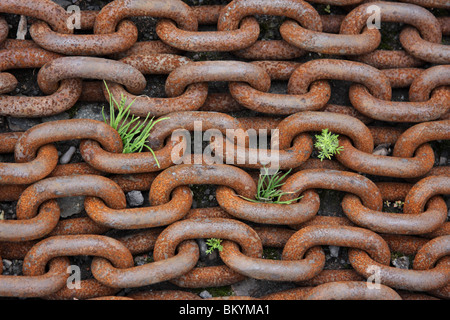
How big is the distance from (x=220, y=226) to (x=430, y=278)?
1.22m

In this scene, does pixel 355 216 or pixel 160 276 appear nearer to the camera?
pixel 160 276

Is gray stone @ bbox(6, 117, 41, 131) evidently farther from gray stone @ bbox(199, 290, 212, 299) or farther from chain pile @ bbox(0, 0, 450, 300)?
gray stone @ bbox(199, 290, 212, 299)

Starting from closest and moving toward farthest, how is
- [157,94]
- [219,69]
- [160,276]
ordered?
[160,276] → [219,69] → [157,94]

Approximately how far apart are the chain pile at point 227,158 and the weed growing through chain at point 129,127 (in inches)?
1.8

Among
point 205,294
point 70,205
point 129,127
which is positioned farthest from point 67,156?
point 205,294

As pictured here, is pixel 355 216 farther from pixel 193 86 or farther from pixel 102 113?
pixel 102 113

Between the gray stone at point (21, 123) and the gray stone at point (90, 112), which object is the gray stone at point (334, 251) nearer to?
the gray stone at point (90, 112)

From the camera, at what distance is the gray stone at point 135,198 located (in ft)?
8.54

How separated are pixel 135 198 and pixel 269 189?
0.79 m

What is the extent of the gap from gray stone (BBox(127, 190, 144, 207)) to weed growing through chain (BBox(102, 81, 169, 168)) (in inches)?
9.5

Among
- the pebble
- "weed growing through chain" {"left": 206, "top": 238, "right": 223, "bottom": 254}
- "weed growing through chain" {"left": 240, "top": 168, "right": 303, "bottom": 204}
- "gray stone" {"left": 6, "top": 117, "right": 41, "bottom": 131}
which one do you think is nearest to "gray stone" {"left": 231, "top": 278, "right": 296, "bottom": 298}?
"weed growing through chain" {"left": 206, "top": 238, "right": 223, "bottom": 254}

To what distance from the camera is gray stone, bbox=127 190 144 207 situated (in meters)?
2.60

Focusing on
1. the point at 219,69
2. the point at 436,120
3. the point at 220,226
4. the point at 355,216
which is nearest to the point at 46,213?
the point at 220,226
